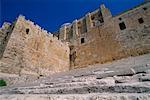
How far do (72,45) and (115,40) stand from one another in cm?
587

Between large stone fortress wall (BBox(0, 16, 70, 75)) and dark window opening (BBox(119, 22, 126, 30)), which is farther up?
dark window opening (BBox(119, 22, 126, 30))

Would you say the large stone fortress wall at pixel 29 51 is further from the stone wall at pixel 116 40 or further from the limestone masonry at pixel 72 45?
the stone wall at pixel 116 40

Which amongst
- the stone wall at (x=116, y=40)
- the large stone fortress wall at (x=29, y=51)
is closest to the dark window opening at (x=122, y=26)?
the stone wall at (x=116, y=40)

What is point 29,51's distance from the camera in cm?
1231

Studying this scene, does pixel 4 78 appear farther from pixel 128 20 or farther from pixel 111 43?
pixel 128 20

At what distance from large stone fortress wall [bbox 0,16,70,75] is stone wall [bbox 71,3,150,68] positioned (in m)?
2.90

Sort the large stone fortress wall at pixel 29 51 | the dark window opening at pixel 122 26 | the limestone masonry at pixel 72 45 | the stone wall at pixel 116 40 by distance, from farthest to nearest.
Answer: the dark window opening at pixel 122 26 → the stone wall at pixel 116 40 → the limestone masonry at pixel 72 45 → the large stone fortress wall at pixel 29 51

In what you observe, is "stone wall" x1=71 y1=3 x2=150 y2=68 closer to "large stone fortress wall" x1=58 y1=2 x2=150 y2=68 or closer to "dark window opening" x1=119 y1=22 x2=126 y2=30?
"large stone fortress wall" x1=58 y1=2 x2=150 y2=68

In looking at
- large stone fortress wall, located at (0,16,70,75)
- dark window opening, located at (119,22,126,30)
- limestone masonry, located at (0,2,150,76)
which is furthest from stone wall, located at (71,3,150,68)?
large stone fortress wall, located at (0,16,70,75)

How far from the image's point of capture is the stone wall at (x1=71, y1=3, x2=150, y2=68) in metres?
13.9

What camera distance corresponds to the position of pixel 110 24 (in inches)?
667

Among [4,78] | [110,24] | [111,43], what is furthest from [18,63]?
[110,24]

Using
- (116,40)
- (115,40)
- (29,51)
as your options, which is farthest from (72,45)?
(29,51)

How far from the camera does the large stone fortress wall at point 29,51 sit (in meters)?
10.7
